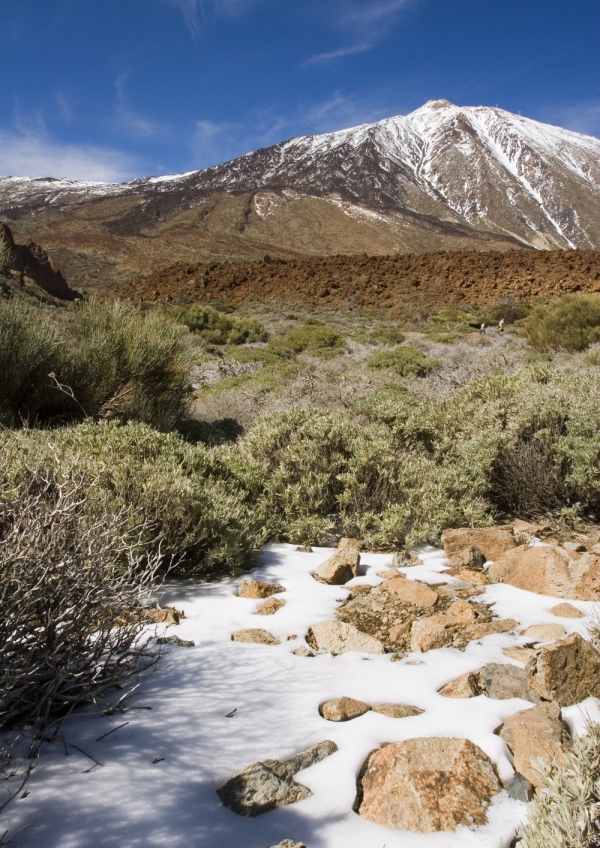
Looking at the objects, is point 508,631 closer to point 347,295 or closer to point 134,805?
point 134,805

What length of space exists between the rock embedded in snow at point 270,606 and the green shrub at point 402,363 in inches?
278

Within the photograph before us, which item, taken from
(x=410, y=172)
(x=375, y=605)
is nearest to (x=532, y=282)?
(x=375, y=605)

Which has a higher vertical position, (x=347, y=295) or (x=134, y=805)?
(x=347, y=295)

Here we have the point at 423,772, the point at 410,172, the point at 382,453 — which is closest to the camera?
the point at 423,772

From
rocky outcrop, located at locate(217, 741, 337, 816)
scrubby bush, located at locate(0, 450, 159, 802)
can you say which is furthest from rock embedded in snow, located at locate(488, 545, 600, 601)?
scrubby bush, located at locate(0, 450, 159, 802)

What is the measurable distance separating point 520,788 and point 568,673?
0.46 meters

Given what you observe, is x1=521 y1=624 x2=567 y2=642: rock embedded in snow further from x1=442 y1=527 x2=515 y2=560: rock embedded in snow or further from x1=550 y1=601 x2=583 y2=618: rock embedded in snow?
x1=442 y1=527 x2=515 y2=560: rock embedded in snow

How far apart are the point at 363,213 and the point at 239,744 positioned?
67.6m

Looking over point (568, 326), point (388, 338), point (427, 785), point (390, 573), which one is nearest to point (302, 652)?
point (427, 785)

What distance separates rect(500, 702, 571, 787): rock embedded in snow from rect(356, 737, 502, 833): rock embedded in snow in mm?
80

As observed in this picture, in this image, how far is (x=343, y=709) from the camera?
1.72 metres

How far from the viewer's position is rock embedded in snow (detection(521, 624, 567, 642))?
7.16 ft

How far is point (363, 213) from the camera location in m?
64.4

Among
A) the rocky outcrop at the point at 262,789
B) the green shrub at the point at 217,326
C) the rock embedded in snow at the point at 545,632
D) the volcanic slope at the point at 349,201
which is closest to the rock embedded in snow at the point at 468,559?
the rock embedded in snow at the point at 545,632
